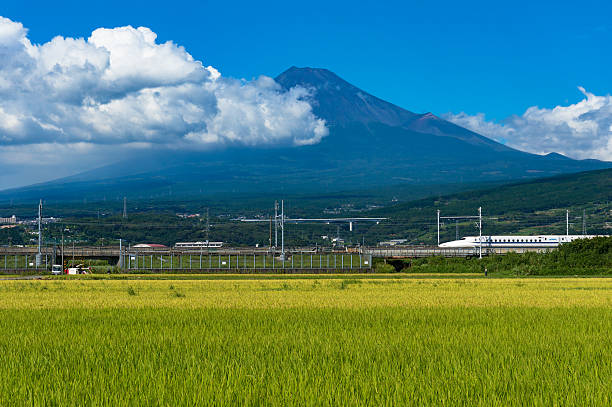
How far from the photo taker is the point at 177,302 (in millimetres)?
27812

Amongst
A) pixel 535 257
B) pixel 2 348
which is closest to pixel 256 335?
pixel 2 348

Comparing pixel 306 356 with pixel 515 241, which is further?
pixel 515 241

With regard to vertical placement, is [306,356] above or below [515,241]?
below

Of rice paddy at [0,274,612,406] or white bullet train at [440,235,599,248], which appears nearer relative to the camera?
rice paddy at [0,274,612,406]

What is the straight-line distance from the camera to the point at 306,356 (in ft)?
43.6

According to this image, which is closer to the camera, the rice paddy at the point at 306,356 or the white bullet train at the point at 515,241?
the rice paddy at the point at 306,356

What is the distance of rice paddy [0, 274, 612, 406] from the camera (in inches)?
384

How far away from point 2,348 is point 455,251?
102331 mm

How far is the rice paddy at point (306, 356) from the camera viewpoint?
9742mm

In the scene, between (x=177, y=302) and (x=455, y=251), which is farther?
(x=455, y=251)

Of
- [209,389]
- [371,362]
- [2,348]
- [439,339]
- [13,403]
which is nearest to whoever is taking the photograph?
[13,403]

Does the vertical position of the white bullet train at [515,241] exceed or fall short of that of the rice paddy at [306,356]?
it exceeds it

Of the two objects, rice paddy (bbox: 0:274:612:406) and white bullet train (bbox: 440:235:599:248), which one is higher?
white bullet train (bbox: 440:235:599:248)

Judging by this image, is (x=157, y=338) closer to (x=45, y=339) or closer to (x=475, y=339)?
(x=45, y=339)
